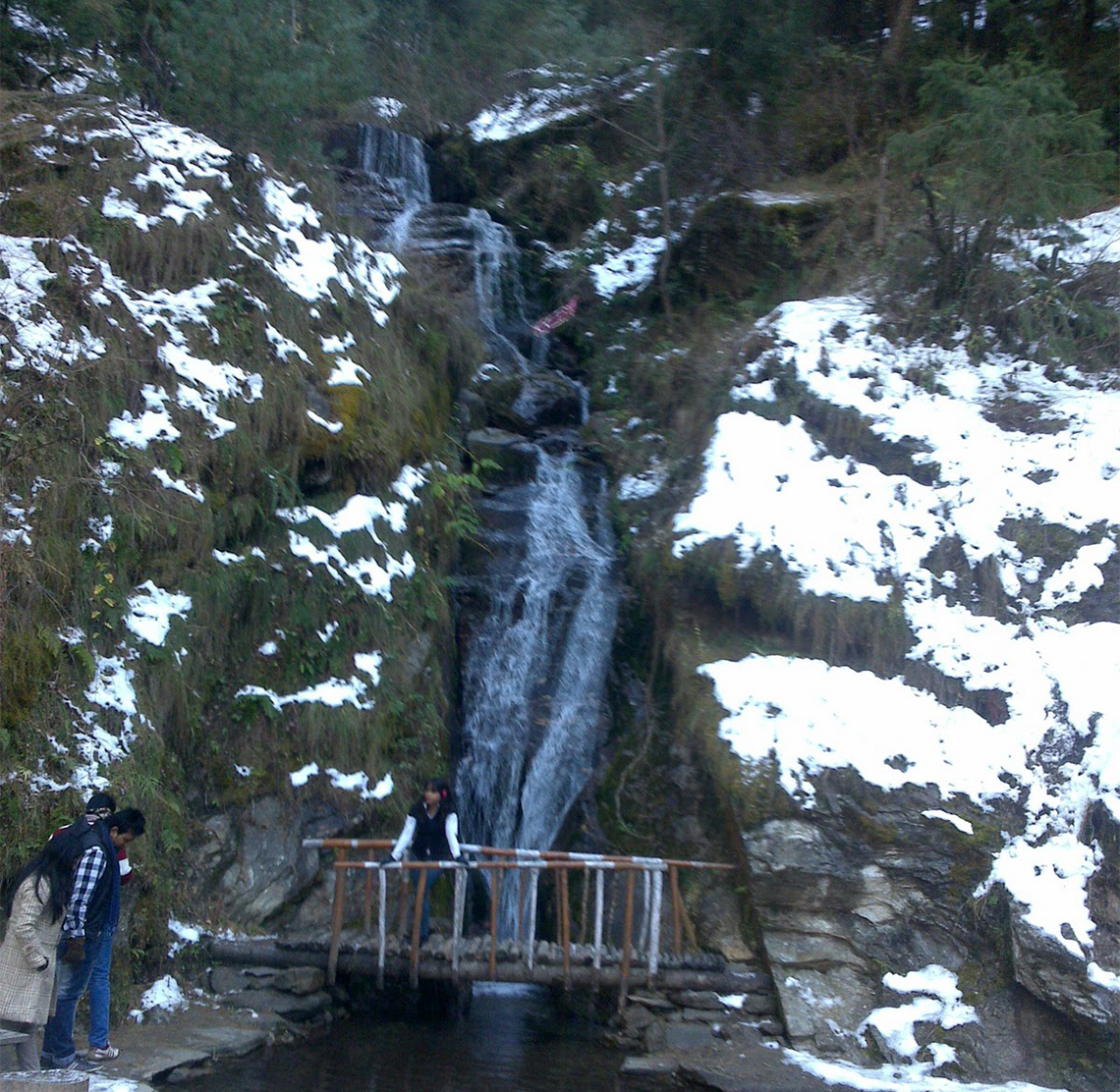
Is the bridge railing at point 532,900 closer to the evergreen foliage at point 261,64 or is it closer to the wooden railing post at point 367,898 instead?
the wooden railing post at point 367,898

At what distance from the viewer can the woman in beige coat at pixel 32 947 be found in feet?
18.7

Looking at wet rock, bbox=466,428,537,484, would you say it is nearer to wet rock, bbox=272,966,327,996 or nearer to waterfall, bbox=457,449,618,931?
waterfall, bbox=457,449,618,931

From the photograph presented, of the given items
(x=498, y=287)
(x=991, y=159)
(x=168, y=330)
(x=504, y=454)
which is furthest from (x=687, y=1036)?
(x=498, y=287)

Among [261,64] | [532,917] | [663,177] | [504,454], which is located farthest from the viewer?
[663,177]

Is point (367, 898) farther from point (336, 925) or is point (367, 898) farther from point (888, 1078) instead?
point (888, 1078)

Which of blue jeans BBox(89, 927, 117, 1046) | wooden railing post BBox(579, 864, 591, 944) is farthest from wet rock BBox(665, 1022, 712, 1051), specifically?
blue jeans BBox(89, 927, 117, 1046)

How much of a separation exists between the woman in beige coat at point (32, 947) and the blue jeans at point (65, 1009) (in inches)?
11.7

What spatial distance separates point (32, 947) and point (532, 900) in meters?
4.78

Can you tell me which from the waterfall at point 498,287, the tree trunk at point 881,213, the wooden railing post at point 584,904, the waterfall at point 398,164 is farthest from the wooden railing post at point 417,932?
the waterfall at point 398,164

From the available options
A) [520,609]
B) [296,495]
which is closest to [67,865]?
[296,495]

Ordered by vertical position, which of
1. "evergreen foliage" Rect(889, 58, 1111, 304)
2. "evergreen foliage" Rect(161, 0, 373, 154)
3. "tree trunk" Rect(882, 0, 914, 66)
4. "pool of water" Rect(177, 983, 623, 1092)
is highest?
"tree trunk" Rect(882, 0, 914, 66)

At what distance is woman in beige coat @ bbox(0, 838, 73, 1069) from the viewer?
570 centimetres

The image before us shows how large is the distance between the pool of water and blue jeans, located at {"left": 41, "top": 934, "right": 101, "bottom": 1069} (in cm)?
90

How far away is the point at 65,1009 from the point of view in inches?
247
